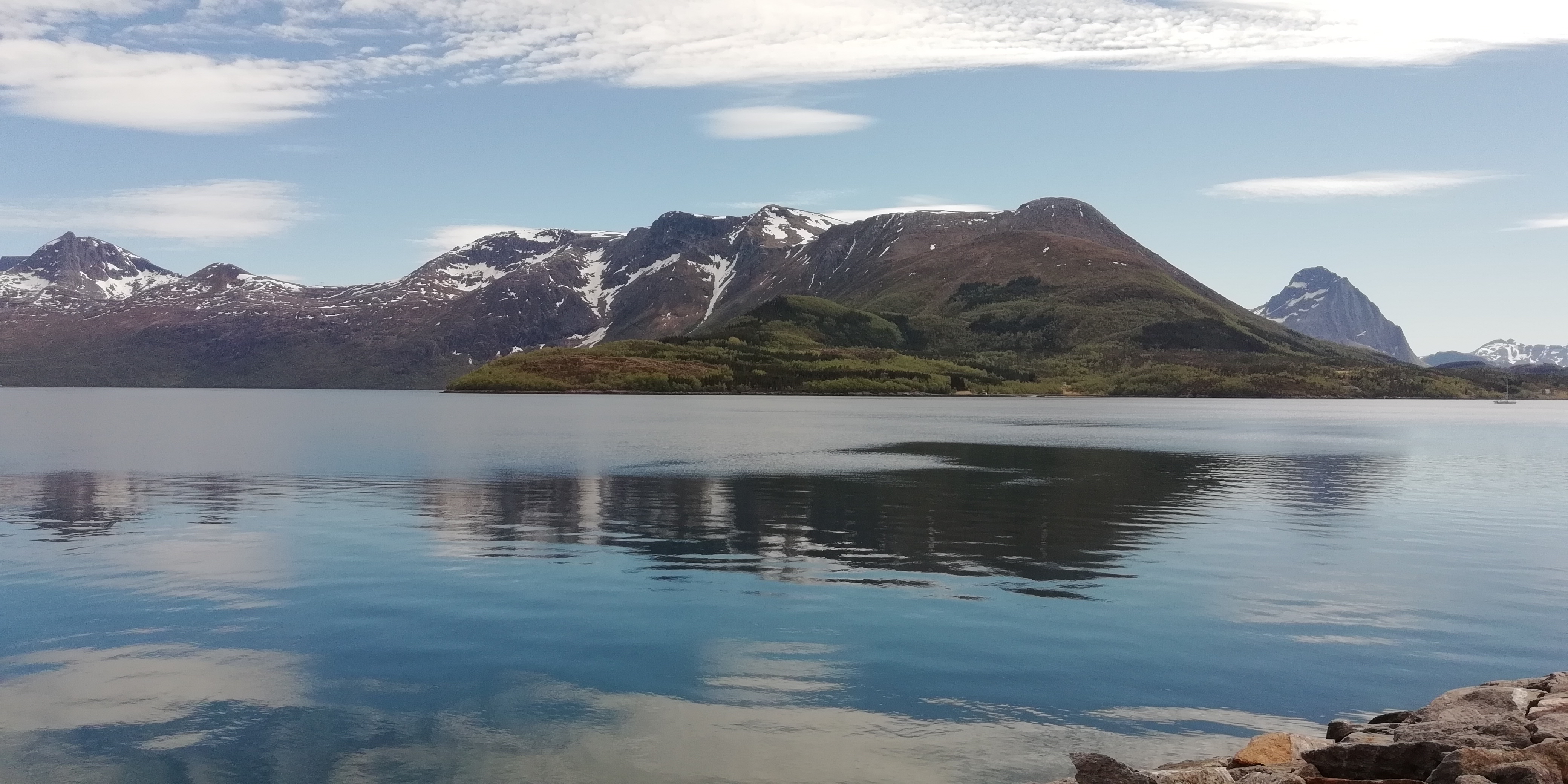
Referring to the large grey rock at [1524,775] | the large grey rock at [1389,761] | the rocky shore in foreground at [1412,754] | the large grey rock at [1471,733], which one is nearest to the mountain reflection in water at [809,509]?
the rocky shore in foreground at [1412,754]

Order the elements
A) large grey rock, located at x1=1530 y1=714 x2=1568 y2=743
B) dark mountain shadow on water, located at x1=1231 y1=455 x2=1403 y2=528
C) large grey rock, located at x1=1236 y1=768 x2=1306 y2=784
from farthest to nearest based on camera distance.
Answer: dark mountain shadow on water, located at x1=1231 y1=455 x2=1403 y2=528 → large grey rock, located at x1=1530 y1=714 x2=1568 y2=743 → large grey rock, located at x1=1236 y1=768 x2=1306 y2=784

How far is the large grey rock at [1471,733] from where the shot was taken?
19422mm

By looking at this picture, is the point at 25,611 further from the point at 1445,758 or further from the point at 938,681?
the point at 1445,758

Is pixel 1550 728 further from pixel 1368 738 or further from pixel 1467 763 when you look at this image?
pixel 1467 763

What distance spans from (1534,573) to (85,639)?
173 feet

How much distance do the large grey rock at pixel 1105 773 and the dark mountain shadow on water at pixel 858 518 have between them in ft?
65.4

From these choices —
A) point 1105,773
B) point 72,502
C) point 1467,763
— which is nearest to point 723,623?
point 1105,773

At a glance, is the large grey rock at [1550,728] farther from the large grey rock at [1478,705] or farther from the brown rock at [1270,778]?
the brown rock at [1270,778]

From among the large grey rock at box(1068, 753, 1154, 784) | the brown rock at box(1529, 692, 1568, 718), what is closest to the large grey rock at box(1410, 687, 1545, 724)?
the brown rock at box(1529, 692, 1568, 718)

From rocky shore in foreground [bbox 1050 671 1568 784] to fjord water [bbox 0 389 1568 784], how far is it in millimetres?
2120

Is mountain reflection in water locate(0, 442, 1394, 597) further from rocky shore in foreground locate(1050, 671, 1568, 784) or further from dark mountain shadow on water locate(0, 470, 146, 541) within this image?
rocky shore in foreground locate(1050, 671, 1568, 784)

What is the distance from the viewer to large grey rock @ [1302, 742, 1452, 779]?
18266 mm

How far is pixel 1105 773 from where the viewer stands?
17578mm

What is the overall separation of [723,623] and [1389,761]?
18731 millimetres
